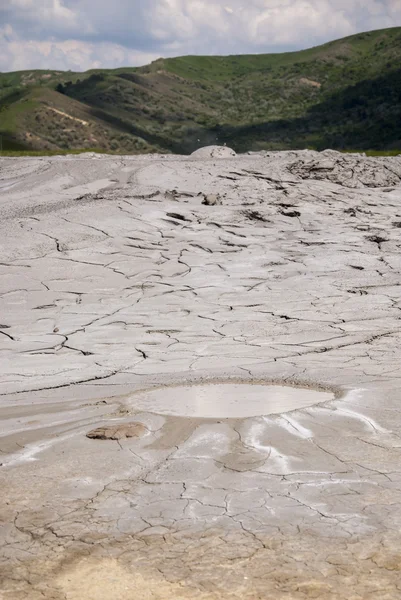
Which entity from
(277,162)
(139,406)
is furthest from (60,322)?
(277,162)

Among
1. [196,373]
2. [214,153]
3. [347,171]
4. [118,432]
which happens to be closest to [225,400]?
[196,373]

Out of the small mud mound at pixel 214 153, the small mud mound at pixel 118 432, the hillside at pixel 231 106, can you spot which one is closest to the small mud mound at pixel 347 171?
the small mud mound at pixel 214 153

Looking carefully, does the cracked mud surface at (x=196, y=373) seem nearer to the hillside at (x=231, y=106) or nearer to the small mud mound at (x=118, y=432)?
the small mud mound at (x=118, y=432)

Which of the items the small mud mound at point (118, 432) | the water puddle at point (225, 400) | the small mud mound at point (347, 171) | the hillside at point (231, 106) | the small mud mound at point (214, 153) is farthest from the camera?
the hillside at point (231, 106)

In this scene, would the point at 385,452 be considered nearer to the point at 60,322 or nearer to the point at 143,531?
the point at 143,531

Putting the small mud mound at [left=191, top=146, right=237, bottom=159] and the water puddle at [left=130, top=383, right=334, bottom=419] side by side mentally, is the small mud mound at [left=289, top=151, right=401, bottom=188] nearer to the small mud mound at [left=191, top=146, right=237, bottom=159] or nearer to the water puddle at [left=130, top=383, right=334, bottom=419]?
the small mud mound at [left=191, top=146, right=237, bottom=159]

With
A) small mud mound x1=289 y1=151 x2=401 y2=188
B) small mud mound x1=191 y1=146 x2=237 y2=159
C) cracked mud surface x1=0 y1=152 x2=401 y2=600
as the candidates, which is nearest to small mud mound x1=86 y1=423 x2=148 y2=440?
cracked mud surface x1=0 y1=152 x2=401 y2=600
